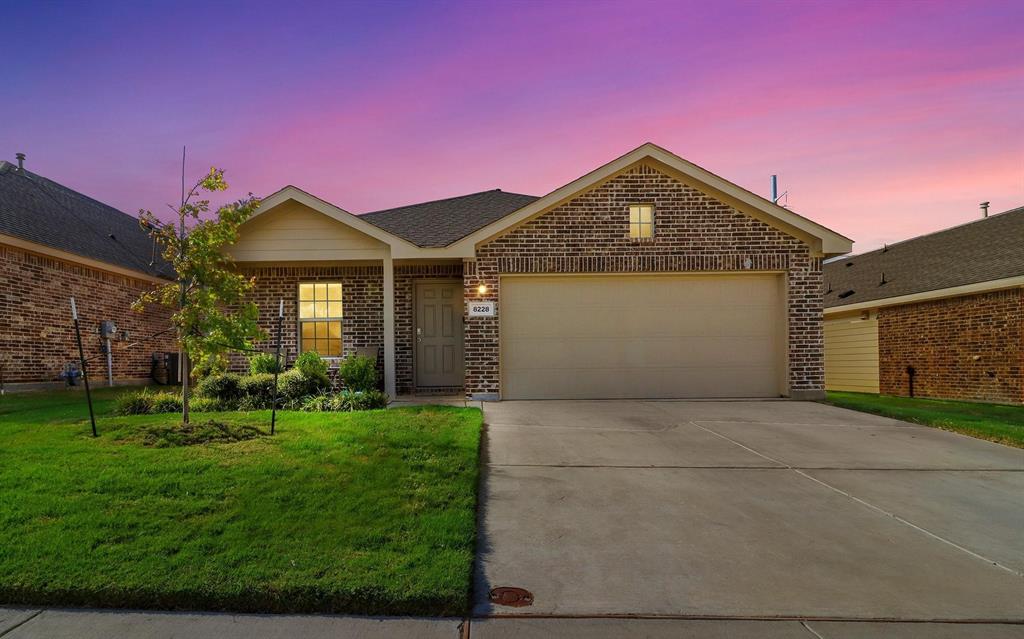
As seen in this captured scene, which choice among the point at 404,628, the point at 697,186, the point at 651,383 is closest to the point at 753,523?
the point at 404,628

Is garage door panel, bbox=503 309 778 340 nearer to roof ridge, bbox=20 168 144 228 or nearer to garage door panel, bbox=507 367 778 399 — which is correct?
garage door panel, bbox=507 367 778 399

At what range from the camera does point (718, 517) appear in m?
4.74

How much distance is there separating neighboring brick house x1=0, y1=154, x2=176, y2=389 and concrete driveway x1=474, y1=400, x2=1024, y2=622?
886cm

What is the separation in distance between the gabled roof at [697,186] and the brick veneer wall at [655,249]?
0.47 ft

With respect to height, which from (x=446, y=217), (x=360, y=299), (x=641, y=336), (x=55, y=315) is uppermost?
(x=446, y=217)

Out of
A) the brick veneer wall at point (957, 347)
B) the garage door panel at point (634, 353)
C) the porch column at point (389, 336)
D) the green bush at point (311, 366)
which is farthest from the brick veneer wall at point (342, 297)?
the brick veneer wall at point (957, 347)

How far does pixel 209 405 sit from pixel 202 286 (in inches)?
111

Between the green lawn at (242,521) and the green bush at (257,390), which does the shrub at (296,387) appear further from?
the green lawn at (242,521)

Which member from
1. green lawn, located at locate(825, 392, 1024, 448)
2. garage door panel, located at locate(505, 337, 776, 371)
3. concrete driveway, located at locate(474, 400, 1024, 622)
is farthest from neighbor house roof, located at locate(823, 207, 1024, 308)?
concrete driveway, located at locate(474, 400, 1024, 622)

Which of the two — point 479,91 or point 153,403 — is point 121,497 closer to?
point 153,403

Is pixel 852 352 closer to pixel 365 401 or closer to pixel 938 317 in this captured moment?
pixel 938 317

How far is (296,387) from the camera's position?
9.68m

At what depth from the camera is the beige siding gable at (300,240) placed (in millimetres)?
11352

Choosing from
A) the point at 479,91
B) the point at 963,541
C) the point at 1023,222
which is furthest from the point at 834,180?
the point at 963,541
